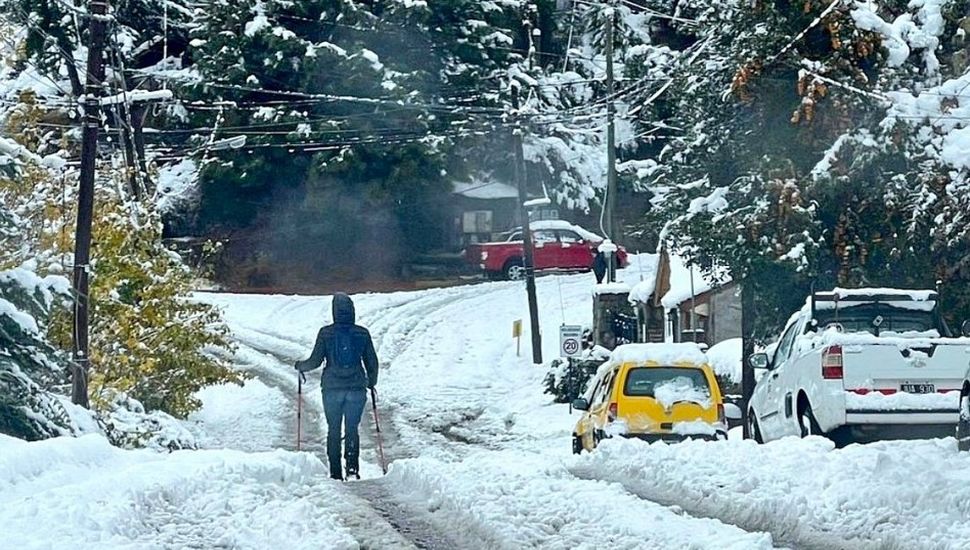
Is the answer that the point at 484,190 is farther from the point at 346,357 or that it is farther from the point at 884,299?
the point at 346,357

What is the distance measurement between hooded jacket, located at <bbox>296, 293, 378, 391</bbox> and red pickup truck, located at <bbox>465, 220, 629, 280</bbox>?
3202 cm

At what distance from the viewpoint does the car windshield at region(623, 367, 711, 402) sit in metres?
17.8

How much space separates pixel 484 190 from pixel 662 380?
108 feet

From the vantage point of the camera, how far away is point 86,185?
70.0ft

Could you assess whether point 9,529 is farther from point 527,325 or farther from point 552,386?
point 527,325

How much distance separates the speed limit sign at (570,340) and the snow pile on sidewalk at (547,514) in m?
18.8

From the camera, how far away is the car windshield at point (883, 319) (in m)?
15.6

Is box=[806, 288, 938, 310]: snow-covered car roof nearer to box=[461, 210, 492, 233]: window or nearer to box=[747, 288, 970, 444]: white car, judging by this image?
box=[747, 288, 970, 444]: white car

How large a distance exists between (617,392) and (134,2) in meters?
25.6

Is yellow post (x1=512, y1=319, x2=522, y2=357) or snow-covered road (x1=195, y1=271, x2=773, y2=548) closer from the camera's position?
snow-covered road (x1=195, y1=271, x2=773, y2=548)

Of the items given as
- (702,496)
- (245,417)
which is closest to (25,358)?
(702,496)

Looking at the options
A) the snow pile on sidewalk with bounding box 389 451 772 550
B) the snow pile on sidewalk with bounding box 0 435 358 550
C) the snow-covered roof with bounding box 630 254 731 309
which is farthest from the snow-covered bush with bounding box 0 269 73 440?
the snow-covered roof with bounding box 630 254 731 309

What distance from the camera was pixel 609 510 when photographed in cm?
1037

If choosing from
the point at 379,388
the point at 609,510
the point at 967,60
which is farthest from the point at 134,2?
the point at 609,510
